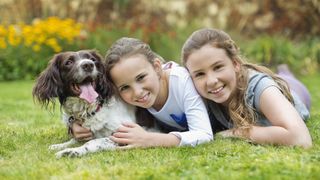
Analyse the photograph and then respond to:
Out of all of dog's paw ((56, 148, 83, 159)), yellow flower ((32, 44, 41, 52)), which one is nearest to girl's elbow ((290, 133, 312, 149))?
dog's paw ((56, 148, 83, 159))

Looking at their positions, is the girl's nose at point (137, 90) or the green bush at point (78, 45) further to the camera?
the green bush at point (78, 45)

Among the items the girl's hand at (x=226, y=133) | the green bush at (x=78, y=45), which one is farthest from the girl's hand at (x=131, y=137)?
the green bush at (x=78, y=45)

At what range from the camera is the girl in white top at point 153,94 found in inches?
167

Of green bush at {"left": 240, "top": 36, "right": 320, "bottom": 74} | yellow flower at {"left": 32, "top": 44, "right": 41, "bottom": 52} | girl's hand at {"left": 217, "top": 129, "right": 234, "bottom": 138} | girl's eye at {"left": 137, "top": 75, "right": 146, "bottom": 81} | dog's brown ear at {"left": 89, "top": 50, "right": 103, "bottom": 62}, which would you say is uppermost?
dog's brown ear at {"left": 89, "top": 50, "right": 103, "bottom": 62}

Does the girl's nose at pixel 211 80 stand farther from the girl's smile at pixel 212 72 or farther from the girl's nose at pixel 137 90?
the girl's nose at pixel 137 90

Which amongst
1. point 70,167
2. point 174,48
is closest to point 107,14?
point 174,48

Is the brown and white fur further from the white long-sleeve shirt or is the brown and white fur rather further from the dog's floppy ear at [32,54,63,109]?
the white long-sleeve shirt

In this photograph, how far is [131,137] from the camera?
13.9ft

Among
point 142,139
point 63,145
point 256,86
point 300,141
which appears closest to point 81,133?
point 63,145

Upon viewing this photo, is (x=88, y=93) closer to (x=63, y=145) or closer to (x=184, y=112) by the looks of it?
(x=63, y=145)

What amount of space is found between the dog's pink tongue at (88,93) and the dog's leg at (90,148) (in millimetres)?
323

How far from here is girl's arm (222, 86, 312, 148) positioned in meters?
4.11

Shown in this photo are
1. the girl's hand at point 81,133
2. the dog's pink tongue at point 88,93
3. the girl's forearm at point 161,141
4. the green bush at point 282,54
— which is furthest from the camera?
the green bush at point 282,54

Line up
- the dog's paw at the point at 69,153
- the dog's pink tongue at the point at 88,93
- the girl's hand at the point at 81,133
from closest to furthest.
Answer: the dog's paw at the point at 69,153 → the dog's pink tongue at the point at 88,93 → the girl's hand at the point at 81,133
